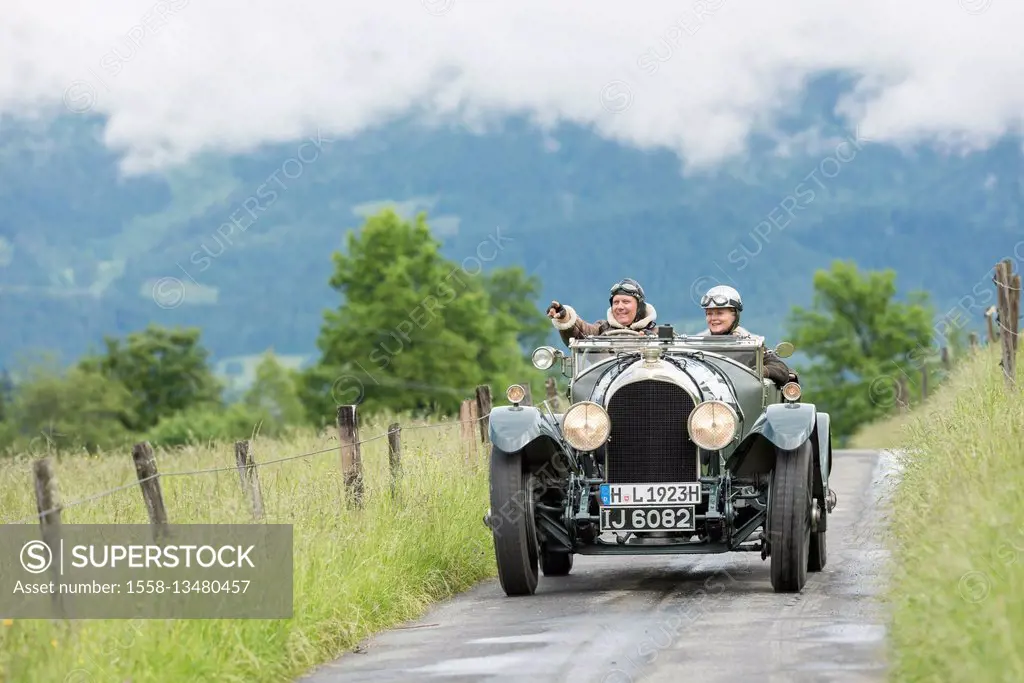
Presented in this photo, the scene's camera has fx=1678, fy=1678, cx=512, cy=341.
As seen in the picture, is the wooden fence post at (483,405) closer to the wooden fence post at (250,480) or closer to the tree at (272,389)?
the wooden fence post at (250,480)

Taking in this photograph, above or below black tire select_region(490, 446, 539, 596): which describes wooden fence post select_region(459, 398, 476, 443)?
above

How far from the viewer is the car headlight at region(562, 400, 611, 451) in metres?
12.2

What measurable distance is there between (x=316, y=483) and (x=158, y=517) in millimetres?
3081

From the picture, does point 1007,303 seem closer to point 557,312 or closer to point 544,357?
point 557,312

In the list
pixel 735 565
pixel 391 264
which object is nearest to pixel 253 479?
pixel 735 565

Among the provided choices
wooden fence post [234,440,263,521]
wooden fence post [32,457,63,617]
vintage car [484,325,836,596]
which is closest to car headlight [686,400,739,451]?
vintage car [484,325,836,596]

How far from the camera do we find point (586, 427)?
1227cm

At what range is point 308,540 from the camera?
10562 mm

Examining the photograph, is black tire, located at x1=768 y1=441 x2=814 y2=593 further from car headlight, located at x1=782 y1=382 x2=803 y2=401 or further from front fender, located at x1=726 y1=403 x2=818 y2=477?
car headlight, located at x1=782 y1=382 x2=803 y2=401

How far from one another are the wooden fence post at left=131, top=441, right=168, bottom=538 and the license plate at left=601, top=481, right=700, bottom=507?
3.67 meters

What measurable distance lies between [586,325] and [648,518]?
2.86 m

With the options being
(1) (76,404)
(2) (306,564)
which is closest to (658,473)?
(2) (306,564)

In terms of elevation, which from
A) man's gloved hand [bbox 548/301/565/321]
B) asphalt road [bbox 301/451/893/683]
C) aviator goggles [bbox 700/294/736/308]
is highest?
aviator goggles [bbox 700/294/736/308]

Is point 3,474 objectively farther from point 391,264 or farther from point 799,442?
point 391,264
